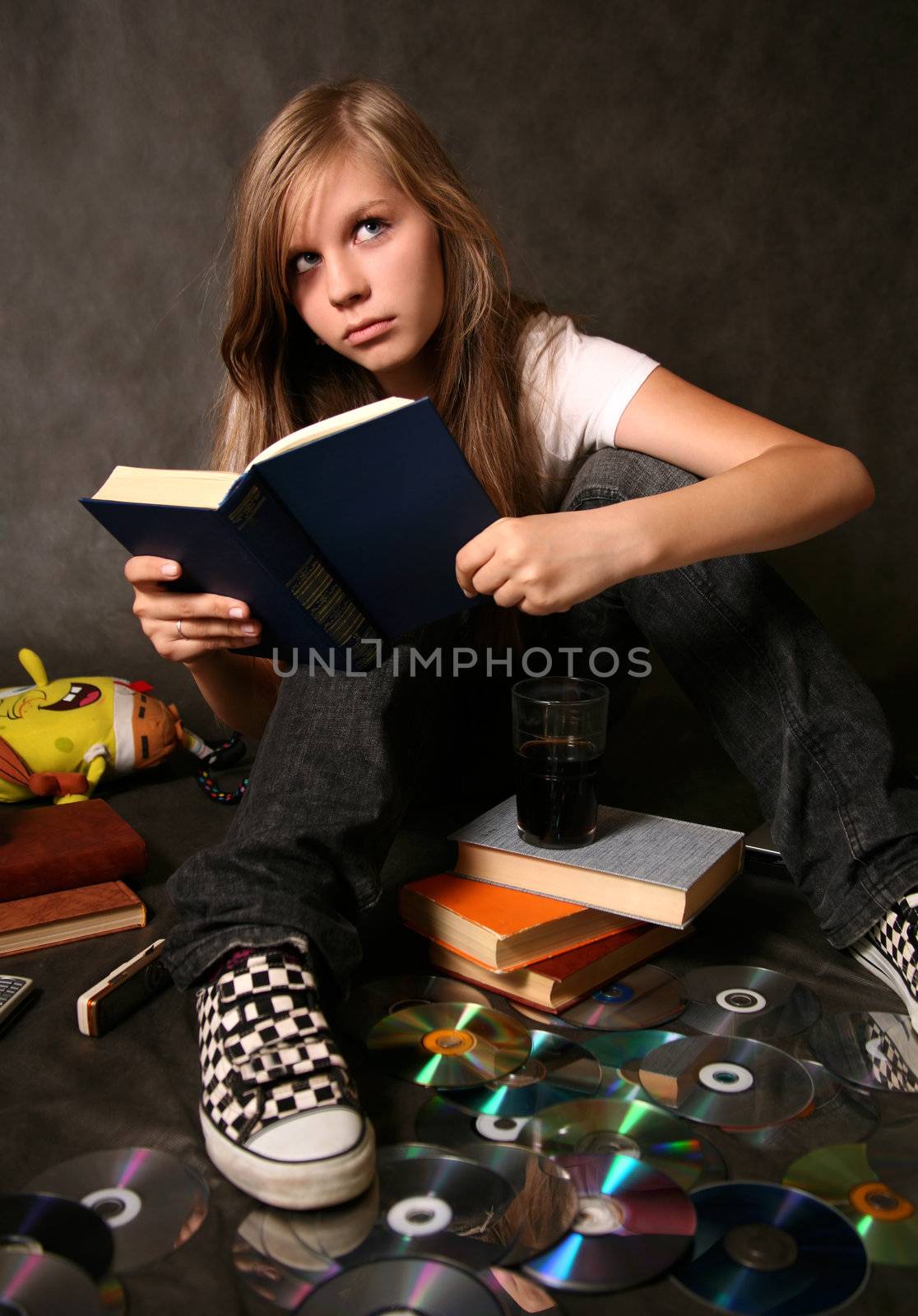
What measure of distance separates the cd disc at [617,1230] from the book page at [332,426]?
0.58 meters

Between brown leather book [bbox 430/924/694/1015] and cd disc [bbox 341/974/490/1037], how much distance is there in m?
0.02

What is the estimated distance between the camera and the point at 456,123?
2.15 metres

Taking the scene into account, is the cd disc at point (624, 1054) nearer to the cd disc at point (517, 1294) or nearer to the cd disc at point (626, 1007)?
the cd disc at point (626, 1007)

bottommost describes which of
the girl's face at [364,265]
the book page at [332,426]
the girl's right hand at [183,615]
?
the girl's right hand at [183,615]

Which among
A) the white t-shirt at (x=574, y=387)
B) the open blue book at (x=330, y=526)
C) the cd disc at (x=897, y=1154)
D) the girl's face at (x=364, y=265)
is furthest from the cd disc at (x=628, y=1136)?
the girl's face at (x=364, y=265)

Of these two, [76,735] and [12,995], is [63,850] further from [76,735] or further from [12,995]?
[76,735]

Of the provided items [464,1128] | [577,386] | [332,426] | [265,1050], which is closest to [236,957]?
[265,1050]

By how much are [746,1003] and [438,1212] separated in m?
0.41

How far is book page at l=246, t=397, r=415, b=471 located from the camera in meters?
0.96

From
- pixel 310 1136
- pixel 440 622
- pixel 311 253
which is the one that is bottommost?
pixel 310 1136

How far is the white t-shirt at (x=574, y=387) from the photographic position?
4.44 feet

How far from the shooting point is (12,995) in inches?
45.3

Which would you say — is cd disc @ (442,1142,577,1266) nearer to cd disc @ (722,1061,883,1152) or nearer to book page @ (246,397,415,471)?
cd disc @ (722,1061,883,1152)

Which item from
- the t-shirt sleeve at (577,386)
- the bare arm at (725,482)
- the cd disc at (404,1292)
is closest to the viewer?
the cd disc at (404,1292)
